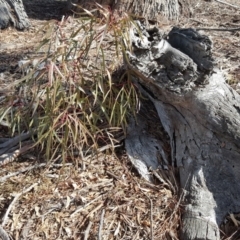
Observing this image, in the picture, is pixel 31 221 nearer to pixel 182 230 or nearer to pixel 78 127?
pixel 78 127

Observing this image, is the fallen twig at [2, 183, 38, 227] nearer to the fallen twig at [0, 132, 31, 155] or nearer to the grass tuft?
the grass tuft

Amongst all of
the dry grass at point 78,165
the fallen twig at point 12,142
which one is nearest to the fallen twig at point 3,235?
the dry grass at point 78,165

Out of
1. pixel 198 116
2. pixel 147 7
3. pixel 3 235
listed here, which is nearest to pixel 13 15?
pixel 147 7

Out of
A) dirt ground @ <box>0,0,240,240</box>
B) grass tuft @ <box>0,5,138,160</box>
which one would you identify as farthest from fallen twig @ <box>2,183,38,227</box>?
grass tuft @ <box>0,5,138,160</box>

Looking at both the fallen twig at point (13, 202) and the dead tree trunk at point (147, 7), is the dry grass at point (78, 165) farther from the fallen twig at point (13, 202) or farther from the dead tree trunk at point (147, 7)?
the dead tree trunk at point (147, 7)

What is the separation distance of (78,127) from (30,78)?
0.40 meters

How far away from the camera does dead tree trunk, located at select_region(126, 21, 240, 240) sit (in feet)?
9.84

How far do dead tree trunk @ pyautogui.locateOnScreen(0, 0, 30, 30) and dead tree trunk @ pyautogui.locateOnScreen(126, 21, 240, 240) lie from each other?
2.47 metres

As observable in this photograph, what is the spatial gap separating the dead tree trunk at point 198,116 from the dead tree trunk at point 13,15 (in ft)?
8.11

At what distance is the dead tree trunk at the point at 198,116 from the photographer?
300cm

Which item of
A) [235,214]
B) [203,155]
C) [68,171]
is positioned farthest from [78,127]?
[235,214]

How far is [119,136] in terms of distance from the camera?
3.35 m

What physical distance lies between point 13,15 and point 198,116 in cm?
285

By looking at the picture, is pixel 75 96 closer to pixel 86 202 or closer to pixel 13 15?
pixel 86 202
